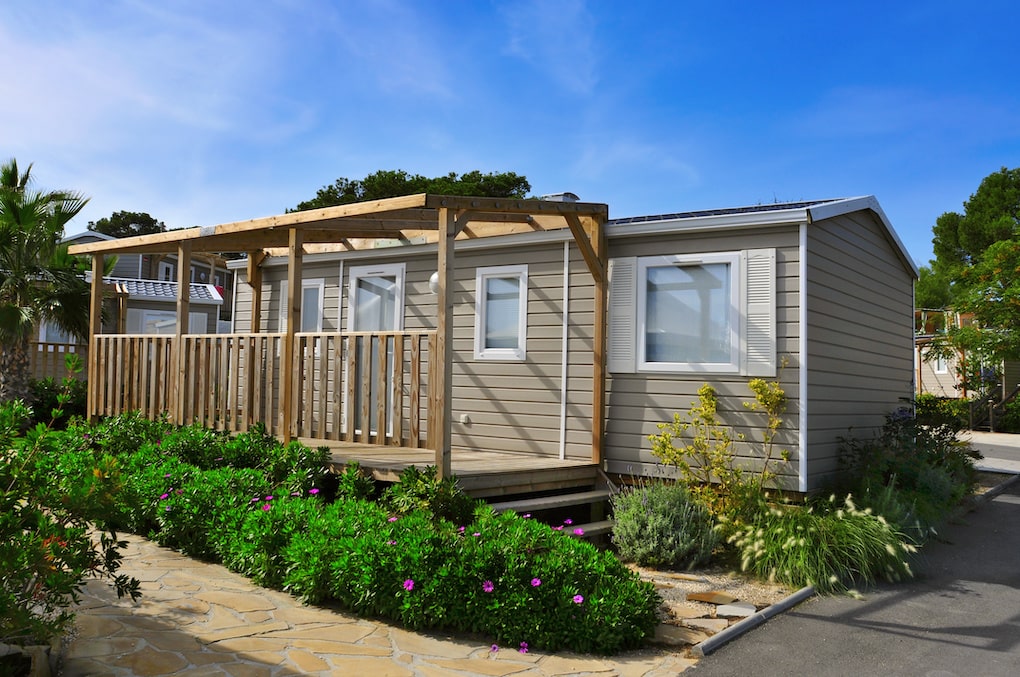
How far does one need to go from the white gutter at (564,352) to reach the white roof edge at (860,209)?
239cm

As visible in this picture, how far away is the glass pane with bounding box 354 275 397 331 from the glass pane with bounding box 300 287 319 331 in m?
0.73

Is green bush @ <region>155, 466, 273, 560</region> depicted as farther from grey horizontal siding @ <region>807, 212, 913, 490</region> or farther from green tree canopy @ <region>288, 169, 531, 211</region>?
green tree canopy @ <region>288, 169, 531, 211</region>

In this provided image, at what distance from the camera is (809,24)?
1194 centimetres

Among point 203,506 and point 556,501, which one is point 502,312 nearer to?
point 556,501

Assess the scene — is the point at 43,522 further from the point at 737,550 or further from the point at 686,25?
the point at 686,25

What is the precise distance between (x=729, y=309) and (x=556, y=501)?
236cm

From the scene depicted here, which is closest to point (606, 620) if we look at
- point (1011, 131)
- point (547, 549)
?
point (547, 549)

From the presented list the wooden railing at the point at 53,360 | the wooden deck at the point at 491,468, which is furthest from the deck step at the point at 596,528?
the wooden railing at the point at 53,360

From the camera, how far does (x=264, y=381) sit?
771 cm

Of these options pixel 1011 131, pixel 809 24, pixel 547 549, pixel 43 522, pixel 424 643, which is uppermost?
pixel 1011 131

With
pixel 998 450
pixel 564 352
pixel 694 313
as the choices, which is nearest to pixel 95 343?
pixel 564 352

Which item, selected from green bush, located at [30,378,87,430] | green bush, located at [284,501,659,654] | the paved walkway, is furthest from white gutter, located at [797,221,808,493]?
green bush, located at [30,378,87,430]

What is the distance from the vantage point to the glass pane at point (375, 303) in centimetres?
924

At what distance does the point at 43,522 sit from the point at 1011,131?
3579 cm
